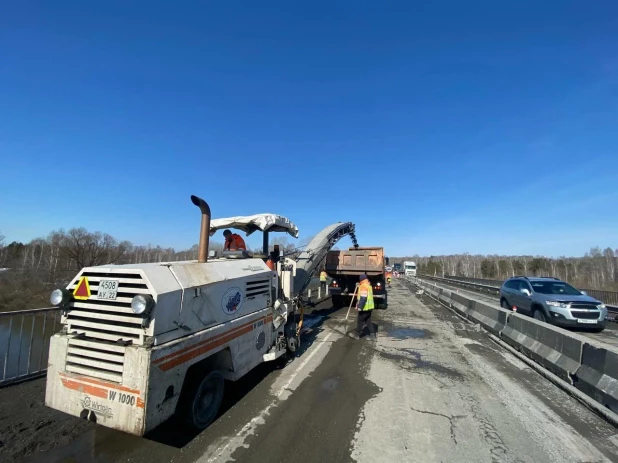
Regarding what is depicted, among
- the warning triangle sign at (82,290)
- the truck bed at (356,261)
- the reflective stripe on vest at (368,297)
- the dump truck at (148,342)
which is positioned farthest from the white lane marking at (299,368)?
the truck bed at (356,261)

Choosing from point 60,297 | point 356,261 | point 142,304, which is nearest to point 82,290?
point 60,297

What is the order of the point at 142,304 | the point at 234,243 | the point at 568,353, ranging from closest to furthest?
the point at 142,304, the point at 568,353, the point at 234,243

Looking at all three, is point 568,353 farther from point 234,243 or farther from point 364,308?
point 234,243

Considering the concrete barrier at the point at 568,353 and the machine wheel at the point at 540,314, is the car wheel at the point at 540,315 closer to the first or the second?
the machine wheel at the point at 540,314

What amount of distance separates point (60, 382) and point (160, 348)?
50.6 inches

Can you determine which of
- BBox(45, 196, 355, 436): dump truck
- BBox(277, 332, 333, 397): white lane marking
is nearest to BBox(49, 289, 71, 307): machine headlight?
BBox(45, 196, 355, 436): dump truck

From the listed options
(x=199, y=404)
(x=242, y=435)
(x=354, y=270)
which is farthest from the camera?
(x=354, y=270)

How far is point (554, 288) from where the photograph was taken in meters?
11.1

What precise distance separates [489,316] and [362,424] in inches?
323

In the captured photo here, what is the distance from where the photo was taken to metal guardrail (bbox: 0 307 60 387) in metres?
4.90

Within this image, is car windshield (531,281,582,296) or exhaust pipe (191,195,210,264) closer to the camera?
exhaust pipe (191,195,210,264)

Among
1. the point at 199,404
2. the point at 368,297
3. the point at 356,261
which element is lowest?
the point at 199,404

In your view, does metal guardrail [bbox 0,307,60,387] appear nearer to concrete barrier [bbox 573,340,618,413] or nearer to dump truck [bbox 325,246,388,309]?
concrete barrier [bbox 573,340,618,413]

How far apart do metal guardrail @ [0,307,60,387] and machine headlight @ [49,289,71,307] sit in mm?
1733
